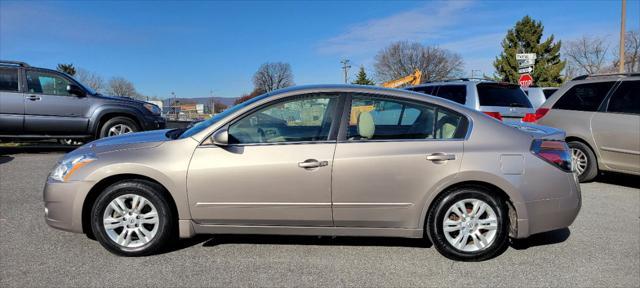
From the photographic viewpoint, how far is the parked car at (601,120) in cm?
634

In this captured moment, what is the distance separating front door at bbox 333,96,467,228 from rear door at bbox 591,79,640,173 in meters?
4.20

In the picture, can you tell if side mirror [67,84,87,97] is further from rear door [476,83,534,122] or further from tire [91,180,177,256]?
rear door [476,83,534,122]

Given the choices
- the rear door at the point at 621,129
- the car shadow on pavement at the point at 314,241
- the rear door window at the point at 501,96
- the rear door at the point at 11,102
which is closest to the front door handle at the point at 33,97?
the rear door at the point at 11,102

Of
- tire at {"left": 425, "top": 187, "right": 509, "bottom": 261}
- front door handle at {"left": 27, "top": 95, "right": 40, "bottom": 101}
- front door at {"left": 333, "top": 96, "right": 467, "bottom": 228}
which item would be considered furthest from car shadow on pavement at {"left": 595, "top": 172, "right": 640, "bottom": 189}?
front door handle at {"left": 27, "top": 95, "right": 40, "bottom": 101}

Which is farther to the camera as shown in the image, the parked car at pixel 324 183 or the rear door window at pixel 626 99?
the rear door window at pixel 626 99

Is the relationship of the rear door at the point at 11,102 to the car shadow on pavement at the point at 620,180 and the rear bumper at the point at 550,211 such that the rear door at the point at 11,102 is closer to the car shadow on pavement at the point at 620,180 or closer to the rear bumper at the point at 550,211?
the rear bumper at the point at 550,211

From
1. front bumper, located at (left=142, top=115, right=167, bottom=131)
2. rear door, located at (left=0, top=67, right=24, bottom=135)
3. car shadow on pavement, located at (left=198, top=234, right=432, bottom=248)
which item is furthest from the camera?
front bumper, located at (left=142, top=115, right=167, bottom=131)

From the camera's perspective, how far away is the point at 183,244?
3.93 metres

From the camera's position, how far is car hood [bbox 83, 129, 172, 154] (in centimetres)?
369

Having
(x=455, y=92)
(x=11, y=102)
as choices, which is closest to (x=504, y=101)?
(x=455, y=92)

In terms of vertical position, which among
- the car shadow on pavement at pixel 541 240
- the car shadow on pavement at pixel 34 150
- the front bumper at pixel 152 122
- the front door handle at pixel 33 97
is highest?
the front door handle at pixel 33 97

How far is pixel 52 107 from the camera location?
336 inches

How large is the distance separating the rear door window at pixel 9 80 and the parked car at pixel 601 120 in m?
9.92

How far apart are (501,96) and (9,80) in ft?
30.7
